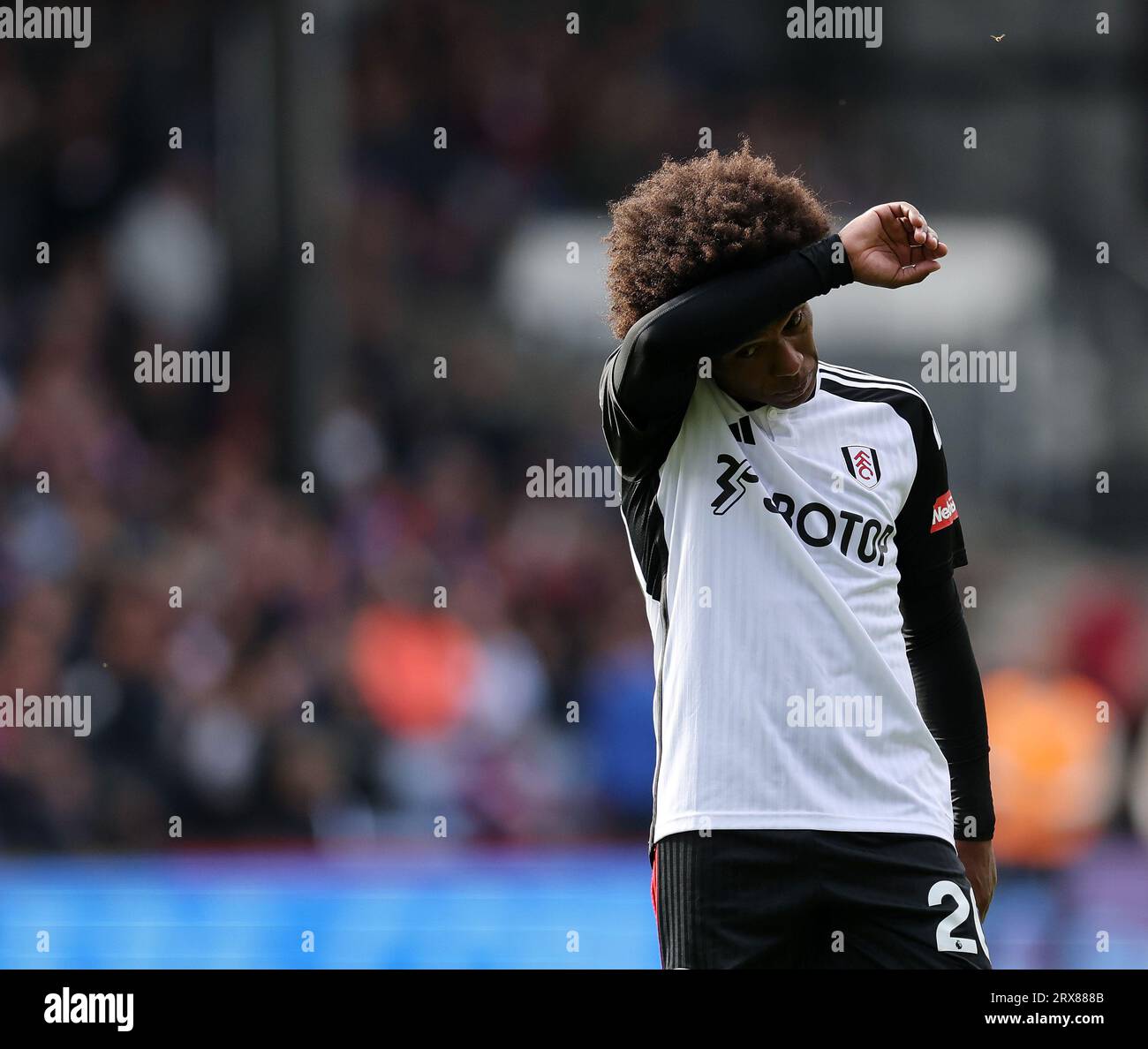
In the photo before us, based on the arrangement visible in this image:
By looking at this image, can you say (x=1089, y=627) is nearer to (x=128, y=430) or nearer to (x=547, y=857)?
(x=547, y=857)

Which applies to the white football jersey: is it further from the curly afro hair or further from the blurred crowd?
the blurred crowd

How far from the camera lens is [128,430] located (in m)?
8.18

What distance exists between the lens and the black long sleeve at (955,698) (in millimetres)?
2668

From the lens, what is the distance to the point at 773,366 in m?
2.47

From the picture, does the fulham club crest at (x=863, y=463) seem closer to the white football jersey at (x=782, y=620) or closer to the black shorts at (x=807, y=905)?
the white football jersey at (x=782, y=620)

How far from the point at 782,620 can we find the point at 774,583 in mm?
59

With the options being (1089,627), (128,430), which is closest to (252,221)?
(128,430)

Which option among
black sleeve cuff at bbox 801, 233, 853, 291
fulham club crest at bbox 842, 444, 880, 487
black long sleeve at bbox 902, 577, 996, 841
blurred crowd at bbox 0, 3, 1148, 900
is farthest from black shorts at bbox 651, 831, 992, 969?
blurred crowd at bbox 0, 3, 1148, 900

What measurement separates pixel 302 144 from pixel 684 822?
280 inches

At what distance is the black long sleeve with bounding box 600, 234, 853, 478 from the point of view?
2.34 metres

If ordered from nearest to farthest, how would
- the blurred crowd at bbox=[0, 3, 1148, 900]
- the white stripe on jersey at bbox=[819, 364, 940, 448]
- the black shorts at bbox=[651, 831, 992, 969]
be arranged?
the black shorts at bbox=[651, 831, 992, 969] < the white stripe on jersey at bbox=[819, 364, 940, 448] < the blurred crowd at bbox=[0, 3, 1148, 900]

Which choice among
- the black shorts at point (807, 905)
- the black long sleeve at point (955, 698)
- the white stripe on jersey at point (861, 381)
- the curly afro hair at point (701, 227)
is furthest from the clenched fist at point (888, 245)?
the black shorts at point (807, 905)

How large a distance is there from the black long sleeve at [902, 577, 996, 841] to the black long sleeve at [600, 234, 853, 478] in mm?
597
